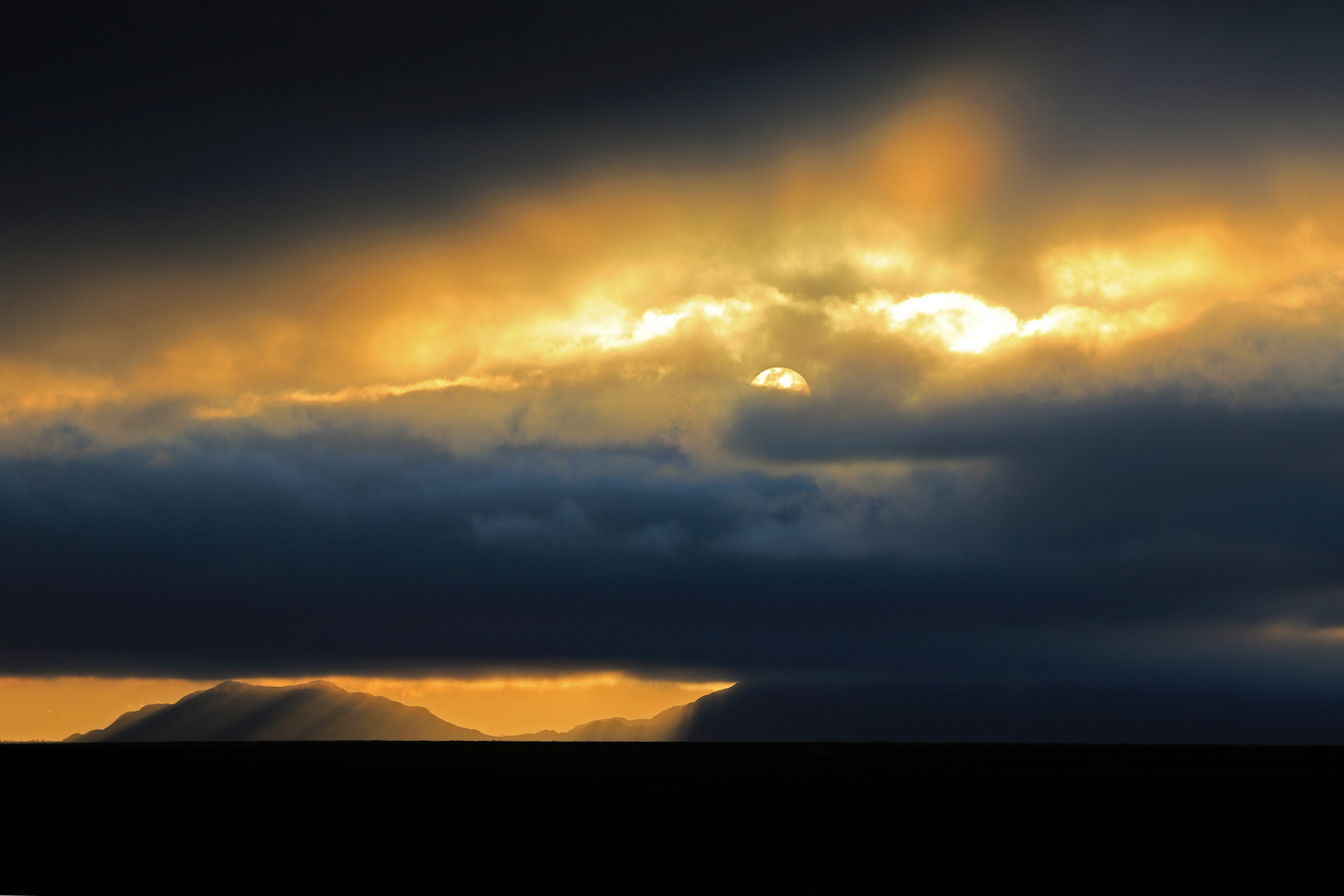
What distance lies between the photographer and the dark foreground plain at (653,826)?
66.4 meters

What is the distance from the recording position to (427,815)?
95.0 metres

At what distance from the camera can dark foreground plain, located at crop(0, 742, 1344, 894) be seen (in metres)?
66.4

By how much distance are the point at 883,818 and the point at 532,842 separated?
1151 inches

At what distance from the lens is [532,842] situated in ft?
260

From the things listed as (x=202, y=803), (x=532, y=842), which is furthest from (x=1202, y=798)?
(x=202, y=803)

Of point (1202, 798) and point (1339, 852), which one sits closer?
point (1339, 852)

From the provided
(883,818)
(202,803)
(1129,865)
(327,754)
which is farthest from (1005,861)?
(327,754)

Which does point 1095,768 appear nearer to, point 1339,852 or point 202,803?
point 1339,852

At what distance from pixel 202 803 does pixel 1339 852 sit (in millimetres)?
89489

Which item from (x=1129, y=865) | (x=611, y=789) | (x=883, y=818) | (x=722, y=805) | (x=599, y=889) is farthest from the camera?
(x=611, y=789)

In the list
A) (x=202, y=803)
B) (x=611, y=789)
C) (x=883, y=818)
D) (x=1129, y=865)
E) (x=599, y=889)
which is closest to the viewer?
(x=599, y=889)

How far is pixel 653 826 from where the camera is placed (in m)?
88.1

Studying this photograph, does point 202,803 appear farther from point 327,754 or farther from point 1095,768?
point 1095,768

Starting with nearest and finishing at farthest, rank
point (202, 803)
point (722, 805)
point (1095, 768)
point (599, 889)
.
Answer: point (599, 889) < point (722, 805) < point (202, 803) < point (1095, 768)
